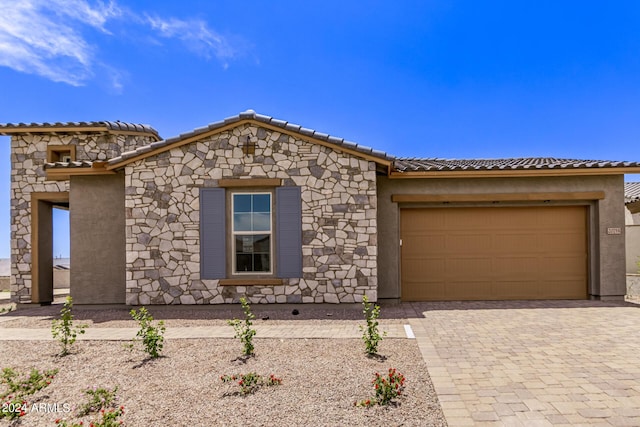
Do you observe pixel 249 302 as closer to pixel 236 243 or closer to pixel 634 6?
pixel 236 243

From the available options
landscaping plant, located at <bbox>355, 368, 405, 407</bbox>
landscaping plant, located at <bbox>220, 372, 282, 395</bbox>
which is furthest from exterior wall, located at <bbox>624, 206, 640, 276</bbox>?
landscaping plant, located at <bbox>220, 372, 282, 395</bbox>

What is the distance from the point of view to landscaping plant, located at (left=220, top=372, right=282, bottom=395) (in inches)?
166

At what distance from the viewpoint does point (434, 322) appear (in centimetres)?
729

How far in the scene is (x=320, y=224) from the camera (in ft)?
28.4

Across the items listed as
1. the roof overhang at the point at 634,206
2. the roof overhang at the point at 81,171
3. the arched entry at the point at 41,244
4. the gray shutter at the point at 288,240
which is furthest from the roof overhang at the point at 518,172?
the arched entry at the point at 41,244

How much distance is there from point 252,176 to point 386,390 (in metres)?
5.98

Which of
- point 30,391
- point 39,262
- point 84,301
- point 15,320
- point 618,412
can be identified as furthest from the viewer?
point 39,262

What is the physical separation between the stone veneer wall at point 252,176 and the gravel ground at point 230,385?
2.53 m

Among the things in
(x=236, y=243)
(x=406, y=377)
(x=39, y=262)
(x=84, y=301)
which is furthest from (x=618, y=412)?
(x=39, y=262)

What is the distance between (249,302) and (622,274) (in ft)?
30.7

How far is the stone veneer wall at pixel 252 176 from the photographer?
338 inches

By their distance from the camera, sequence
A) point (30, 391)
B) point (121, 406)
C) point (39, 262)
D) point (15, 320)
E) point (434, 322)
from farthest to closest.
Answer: point (39, 262) → point (15, 320) → point (434, 322) → point (30, 391) → point (121, 406)

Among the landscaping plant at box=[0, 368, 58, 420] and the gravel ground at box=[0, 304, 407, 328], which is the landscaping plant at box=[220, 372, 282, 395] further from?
the gravel ground at box=[0, 304, 407, 328]

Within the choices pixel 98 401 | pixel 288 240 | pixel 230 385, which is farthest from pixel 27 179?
pixel 230 385
